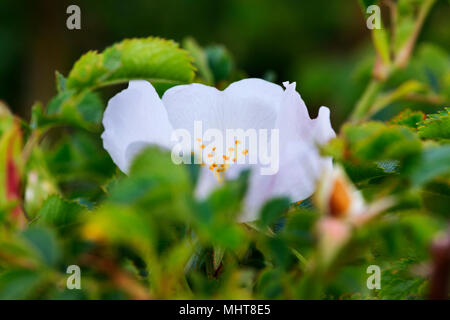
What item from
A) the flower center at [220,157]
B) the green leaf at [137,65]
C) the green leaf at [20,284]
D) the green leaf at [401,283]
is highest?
the green leaf at [137,65]

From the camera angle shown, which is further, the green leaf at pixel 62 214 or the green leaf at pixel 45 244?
the green leaf at pixel 62 214

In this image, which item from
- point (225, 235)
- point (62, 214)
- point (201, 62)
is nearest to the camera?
point (225, 235)

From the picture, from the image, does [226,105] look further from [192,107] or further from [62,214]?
[62,214]

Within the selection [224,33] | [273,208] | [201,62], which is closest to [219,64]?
[201,62]

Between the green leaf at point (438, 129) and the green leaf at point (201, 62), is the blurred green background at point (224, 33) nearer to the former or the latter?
the green leaf at point (201, 62)

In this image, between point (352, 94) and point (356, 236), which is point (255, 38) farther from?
point (356, 236)

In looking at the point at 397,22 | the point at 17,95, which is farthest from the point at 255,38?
the point at 397,22

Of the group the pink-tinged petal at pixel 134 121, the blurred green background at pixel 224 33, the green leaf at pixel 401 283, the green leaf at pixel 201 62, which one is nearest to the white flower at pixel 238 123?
the pink-tinged petal at pixel 134 121

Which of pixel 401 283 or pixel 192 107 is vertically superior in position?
pixel 192 107
